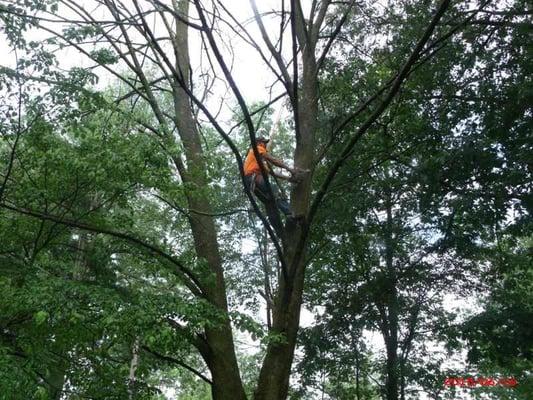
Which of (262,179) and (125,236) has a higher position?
(262,179)

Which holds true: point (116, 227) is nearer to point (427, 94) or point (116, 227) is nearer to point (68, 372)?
point (68, 372)

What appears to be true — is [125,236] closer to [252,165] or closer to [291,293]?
[291,293]

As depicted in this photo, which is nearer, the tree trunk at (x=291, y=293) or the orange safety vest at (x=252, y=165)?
the tree trunk at (x=291, y=293)

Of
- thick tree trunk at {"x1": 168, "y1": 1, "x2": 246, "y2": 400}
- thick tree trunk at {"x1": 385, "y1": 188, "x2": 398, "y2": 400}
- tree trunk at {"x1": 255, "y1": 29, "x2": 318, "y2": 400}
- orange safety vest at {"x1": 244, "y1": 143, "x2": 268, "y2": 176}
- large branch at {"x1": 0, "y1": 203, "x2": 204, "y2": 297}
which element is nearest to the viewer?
large branch at {"x1": 0, "y1": 203, "x2": 204, "y2": 297}

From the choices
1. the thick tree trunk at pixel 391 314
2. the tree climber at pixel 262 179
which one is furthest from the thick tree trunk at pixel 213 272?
the thick tree trunk at pixel 391 314

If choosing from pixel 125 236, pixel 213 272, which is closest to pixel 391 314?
pixel 213 272

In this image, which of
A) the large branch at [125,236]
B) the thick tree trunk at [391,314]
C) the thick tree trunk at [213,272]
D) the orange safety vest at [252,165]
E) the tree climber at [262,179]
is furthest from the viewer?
the thick tree trunk at [391,314]

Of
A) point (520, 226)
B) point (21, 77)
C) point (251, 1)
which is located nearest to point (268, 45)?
point (251, 1)

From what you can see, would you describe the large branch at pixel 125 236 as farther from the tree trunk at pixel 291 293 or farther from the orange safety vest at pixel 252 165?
the orange safety vest at pixel 252 165

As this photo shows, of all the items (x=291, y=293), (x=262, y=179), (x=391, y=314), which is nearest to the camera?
(x=291, y=293)

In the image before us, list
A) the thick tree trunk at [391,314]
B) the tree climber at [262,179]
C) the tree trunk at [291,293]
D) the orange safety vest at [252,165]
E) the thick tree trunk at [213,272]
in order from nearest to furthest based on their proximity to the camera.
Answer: the tree trunk at [291,293] → the thick tree trunk at [213,272] → the tree climber at [262,179] → the orange safety vest at [252,165] → the thick tree trunk at [391,314]

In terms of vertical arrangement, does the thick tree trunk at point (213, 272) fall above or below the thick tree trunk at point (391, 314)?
below

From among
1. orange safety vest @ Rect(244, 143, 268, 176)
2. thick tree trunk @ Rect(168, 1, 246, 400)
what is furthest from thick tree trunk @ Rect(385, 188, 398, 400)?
thick tree trunk @ Rect(168, 1, 246, 400)

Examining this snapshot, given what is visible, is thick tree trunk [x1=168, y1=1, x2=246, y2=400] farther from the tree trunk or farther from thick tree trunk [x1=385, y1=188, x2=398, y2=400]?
thick tree trunk [x1=385, y1=188, x2=398, y2=400]
